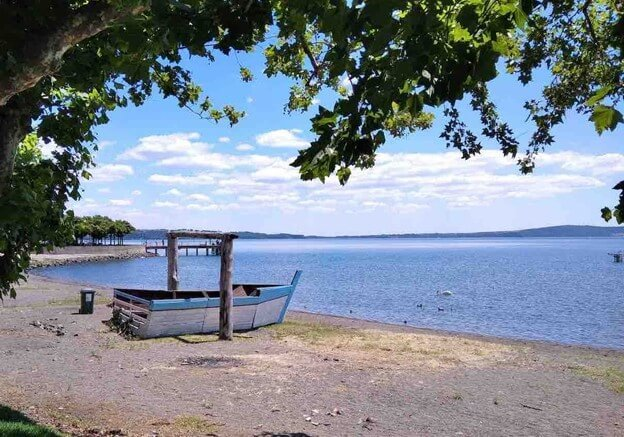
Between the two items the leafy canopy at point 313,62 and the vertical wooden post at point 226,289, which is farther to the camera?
the vertical wooden post at point 226,289

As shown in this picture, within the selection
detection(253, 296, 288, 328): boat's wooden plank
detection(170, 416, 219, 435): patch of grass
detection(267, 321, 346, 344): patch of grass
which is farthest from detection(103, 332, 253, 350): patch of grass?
detection(170, 416, 219, 435): patch of grass

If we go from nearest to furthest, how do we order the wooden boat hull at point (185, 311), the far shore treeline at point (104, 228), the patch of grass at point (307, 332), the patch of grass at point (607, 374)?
the patch of grass at point (607, 374) < the wooden boat hull at point (185, 311) < the patch of grass at point (307, 332) < the far shore treeline at point (104, 228)

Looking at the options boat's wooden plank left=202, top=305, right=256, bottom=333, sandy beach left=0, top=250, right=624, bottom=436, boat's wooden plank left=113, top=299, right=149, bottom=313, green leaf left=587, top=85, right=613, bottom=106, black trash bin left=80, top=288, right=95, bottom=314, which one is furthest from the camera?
black trash bin left=80, top=288, right=95, bottom=314

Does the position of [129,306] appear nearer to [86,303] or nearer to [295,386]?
[86,303]

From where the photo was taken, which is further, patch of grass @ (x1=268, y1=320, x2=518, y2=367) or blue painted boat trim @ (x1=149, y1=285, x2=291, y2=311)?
blue painted boat trim @ (x1=149, y1=285, x2=291, y2=311)

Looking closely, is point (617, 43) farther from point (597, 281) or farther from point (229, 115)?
point (597, 281)

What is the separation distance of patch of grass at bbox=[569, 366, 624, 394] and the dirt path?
0.06 metres

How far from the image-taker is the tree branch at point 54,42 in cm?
364

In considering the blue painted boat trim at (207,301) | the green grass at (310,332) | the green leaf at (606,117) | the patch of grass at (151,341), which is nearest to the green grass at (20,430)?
the green leaf at (606,117)

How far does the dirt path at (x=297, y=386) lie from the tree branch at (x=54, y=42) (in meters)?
5.68

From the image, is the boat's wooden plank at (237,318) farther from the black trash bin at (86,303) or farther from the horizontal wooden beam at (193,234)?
the black trash bin at (86,303)

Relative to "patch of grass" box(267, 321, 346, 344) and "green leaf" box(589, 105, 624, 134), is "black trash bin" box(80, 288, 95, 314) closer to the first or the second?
"patch of grass" box(267, 321, 346, 344)

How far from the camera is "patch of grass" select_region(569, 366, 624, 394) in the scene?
13.2 metres

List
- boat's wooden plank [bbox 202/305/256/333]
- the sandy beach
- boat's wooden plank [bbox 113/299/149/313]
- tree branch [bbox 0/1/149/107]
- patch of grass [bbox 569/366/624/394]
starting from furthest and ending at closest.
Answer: boat's wooden plank [bbox 202/305/256/333] → boat's wooden plank [bbox 113/299/149/313] → patch of grass [bbox 569/366/624/394] → the sandy beach → tree branch [bbox 0/1/149/107]
